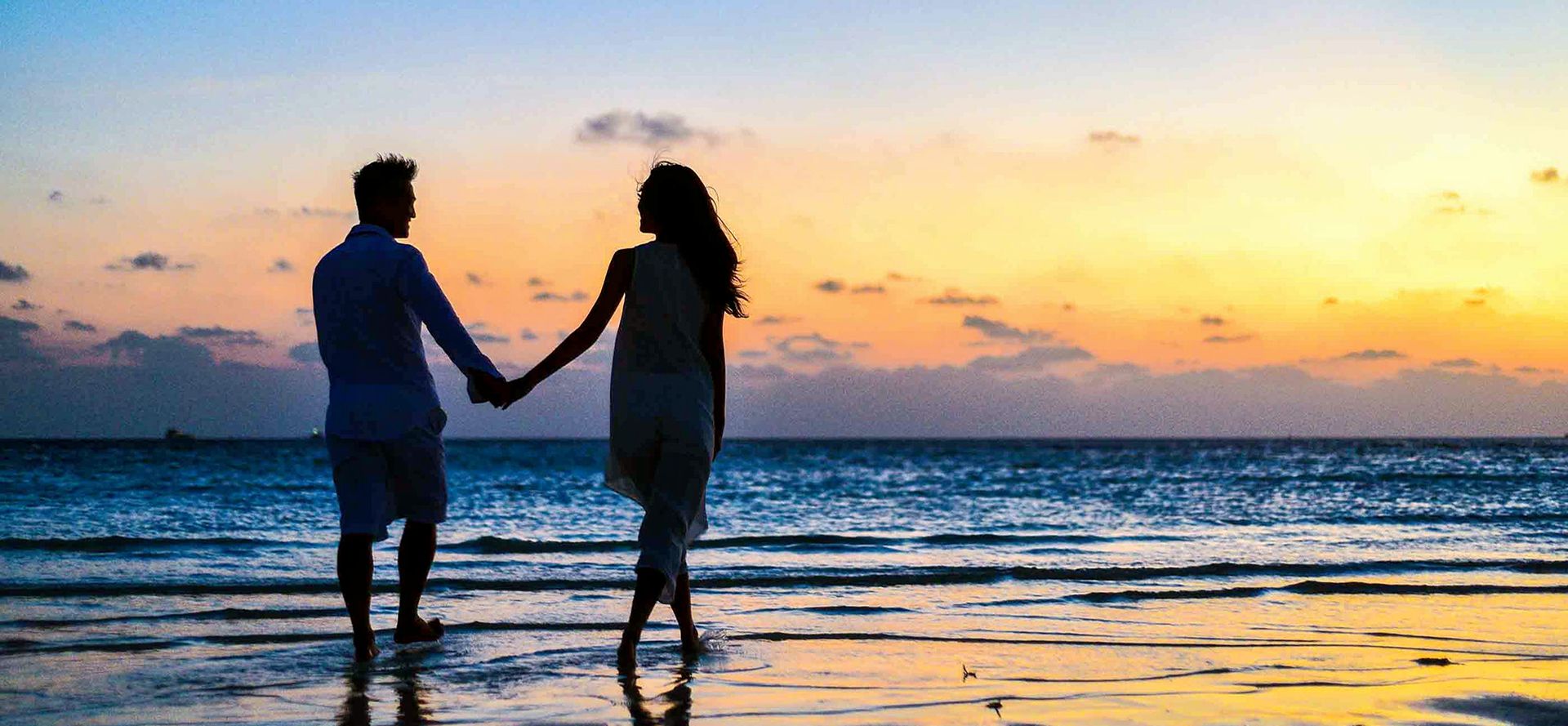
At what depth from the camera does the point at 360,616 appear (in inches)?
183

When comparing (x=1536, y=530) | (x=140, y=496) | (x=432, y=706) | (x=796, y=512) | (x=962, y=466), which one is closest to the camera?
(x=432, y=706)

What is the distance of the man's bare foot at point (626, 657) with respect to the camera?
4.40m

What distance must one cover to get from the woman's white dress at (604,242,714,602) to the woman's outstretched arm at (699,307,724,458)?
0.09 feet

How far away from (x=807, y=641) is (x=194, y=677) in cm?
238

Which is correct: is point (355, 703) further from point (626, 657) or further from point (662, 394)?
point (662, 394)

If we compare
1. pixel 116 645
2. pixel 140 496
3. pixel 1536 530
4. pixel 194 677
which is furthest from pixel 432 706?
pixel 140 496

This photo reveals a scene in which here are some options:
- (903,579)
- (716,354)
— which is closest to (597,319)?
(716,354)

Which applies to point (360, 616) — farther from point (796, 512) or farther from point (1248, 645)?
point (796, 512)

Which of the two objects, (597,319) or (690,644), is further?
(690,644)

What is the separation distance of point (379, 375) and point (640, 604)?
125 centimetres

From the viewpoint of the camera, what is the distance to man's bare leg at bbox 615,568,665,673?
14.6 ft

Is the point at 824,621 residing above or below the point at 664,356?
below

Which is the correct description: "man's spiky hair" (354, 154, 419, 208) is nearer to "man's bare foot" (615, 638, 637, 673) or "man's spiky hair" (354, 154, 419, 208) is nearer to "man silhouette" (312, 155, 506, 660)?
"man silhouette" (312, 155, 506, 660)

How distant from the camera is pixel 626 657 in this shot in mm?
Result: 4422
